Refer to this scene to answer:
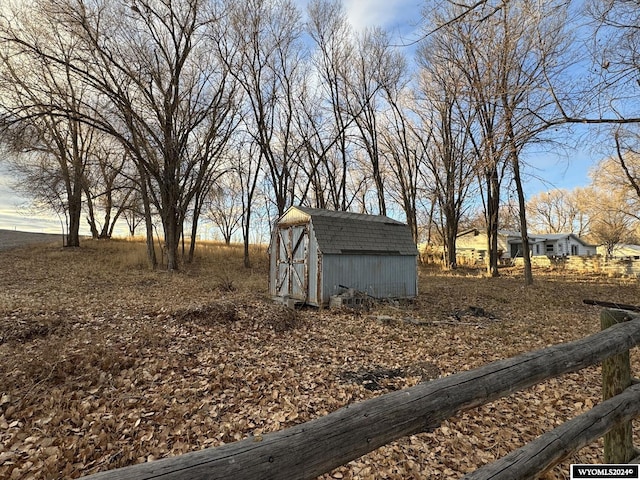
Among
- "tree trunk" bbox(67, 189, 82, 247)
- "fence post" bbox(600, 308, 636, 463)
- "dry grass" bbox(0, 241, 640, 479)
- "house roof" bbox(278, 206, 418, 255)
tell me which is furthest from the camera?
"tree trunk" bbox(67, 189, 82, 247)

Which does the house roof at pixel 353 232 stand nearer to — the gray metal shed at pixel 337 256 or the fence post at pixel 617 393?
the gray metal shed at pixel 337 256

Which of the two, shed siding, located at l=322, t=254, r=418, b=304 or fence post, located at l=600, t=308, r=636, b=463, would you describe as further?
shed siding, located at l=322, t=254, r=418, b=304

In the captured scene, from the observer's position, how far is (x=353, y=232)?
11.9m

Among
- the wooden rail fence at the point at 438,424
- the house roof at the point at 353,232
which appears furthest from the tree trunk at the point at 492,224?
the wooden rail fence at the point at 438,424

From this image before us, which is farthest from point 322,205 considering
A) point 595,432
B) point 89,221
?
point 595,432

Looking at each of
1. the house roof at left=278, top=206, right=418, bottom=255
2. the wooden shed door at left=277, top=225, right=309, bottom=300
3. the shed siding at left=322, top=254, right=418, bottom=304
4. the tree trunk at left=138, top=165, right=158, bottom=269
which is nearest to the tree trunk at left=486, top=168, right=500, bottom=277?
the house roof at left=278, top=206, right=418, bottom=255

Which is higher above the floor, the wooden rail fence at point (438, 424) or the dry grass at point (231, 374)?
the wooden rail fence at point (438, 424)

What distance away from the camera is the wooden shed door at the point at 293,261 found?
458 inches

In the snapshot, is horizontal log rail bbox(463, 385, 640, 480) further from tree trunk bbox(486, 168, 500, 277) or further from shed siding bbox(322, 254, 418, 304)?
tree trunk bbox(486, 168, 500, 277)

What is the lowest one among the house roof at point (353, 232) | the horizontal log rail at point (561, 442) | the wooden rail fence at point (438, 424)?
the horizontal log rail at point (561, 442)

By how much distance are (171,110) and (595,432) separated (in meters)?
19.4

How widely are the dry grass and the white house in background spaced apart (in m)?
27.7

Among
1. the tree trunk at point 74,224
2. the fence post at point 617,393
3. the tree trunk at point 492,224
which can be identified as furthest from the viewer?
the tree trunk at point 74,224

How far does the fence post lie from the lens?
2.74 meters
